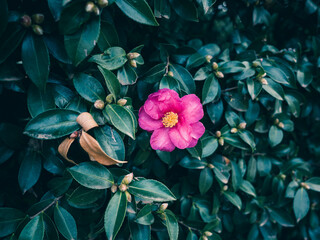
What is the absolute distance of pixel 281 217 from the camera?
1.65 meters

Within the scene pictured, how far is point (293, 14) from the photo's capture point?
6.00ft

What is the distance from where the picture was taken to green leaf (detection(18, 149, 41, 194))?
111 centimetres

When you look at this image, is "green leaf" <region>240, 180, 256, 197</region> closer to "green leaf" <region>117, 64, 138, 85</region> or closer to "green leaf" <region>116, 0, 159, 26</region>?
"green leaf" <region>117, 64, 138, 85</region>

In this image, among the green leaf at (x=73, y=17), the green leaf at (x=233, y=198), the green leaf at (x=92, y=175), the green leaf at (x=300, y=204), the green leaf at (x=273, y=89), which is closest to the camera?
the green leaf at (x=73, y=17)

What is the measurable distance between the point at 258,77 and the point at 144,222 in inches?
36.2

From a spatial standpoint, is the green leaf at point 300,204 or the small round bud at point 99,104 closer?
the small round bud at point 99,104

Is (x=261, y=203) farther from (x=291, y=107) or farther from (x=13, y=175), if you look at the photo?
(x=13, y=175)

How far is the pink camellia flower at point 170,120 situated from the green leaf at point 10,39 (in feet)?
1.80

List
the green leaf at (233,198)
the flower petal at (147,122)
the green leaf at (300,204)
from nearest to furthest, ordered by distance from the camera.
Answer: the flower petal at (147,122) → the green leaf at (233,198) → the green leaf at (300,204)

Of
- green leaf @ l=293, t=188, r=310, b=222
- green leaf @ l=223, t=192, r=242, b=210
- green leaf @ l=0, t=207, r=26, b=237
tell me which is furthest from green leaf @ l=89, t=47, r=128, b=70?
green leaf @ l=293, t=188, r=310, b=222

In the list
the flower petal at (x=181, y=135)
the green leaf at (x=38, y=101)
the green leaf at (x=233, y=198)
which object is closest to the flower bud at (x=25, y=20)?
the green leaf at (x=38, y=101)

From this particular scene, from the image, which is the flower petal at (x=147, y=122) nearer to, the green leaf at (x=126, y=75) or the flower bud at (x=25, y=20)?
the green leaf at (x=126, y=75)

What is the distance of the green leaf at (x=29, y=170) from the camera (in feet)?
3.65

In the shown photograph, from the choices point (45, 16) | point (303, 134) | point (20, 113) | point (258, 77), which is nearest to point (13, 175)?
point (20, 113)
